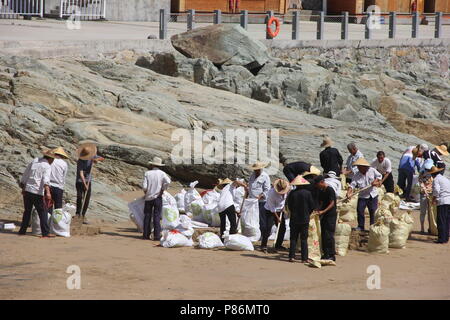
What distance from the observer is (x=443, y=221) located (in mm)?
15945

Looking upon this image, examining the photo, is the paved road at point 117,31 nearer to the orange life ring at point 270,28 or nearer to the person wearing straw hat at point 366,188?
the orange life ring at point 270,28

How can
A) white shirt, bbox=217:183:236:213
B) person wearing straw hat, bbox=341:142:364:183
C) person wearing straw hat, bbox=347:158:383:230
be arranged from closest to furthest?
1. white shirt, bbox=217:183:236:213
2. person wearing straw hat, bbox=347:158:383:230
3. person wearing straw hat, bbox=341:142:364:183

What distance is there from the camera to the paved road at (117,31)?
89.7 feet

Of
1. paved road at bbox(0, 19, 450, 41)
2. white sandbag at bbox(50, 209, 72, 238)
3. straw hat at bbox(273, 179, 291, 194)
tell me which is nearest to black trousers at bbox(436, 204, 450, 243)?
straw hat at bbox(273, 179, 291, 194)

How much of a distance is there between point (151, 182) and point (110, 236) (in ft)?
3.38

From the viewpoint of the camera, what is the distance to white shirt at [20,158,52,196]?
14.5 metres

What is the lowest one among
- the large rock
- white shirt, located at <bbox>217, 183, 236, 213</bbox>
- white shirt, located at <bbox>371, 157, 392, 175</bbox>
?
white shirt, located at <bbox>217, 183, 236, 213</bbox>

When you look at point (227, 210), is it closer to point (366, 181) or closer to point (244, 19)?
point (366, 181)

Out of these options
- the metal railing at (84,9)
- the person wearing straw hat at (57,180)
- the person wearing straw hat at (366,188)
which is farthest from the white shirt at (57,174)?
the metal railing at (84,9)

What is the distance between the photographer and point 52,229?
1479 cm

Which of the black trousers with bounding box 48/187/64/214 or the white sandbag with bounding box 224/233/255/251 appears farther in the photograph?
the black trousers with bounding box 48/187/64/214

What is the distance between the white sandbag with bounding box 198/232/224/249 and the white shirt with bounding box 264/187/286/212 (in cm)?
89

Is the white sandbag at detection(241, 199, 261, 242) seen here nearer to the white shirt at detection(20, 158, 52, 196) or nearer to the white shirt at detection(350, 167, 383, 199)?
the white shirt at detection(350, 167, 383, 199)

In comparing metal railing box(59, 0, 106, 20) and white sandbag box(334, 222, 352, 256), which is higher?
metal railing box(59, 0, 106, 20)
